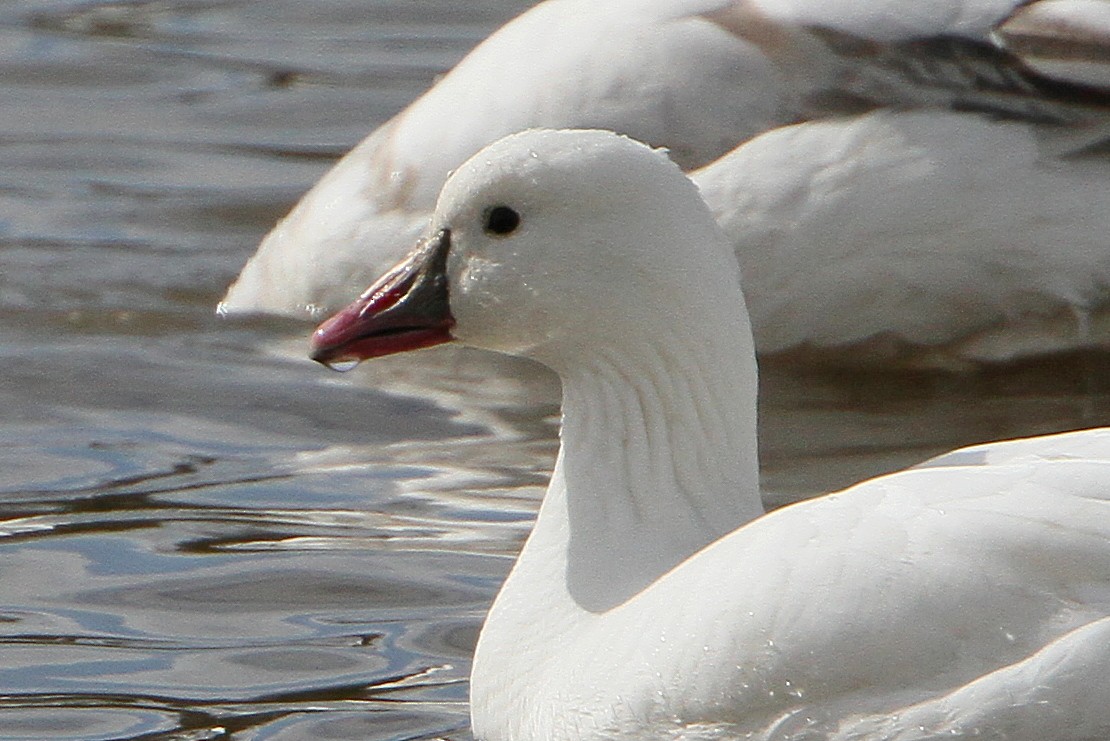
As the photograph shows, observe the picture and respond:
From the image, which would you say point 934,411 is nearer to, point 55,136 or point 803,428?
point 803,428

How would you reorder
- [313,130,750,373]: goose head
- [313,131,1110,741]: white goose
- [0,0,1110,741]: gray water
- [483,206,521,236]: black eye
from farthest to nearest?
[0,0,1110,741]: gray water < [483,206,521,236]: black eye < [313,130,750,373]: goose head < [313,131,1110,741]: white goose

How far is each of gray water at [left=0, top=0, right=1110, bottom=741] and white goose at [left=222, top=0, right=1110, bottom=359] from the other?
0.26 m

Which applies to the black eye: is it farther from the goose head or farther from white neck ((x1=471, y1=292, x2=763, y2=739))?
white neck ((x1=471, y1=292, x2=763, y2=739))

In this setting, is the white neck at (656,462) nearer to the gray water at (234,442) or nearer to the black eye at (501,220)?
the black eye at (501,220)

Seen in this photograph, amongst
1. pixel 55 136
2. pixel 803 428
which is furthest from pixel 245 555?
pixel 55 136

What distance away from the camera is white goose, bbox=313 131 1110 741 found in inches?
187

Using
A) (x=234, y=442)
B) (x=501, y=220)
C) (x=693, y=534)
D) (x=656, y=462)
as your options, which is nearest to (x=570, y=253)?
(x=501, y=220)

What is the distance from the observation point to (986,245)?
24.8 ft

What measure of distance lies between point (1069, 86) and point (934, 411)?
0.98 m

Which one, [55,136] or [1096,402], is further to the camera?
[55,136]

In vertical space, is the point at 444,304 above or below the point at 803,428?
above

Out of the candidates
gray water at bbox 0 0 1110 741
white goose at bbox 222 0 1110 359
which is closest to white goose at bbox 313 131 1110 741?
gray water at bbox 0 0 1110 741

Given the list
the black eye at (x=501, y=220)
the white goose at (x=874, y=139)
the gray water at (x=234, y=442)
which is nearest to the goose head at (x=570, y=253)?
the black eye at (x=501, y=220)

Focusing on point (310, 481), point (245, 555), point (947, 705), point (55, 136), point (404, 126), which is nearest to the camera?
point (947, 705)
